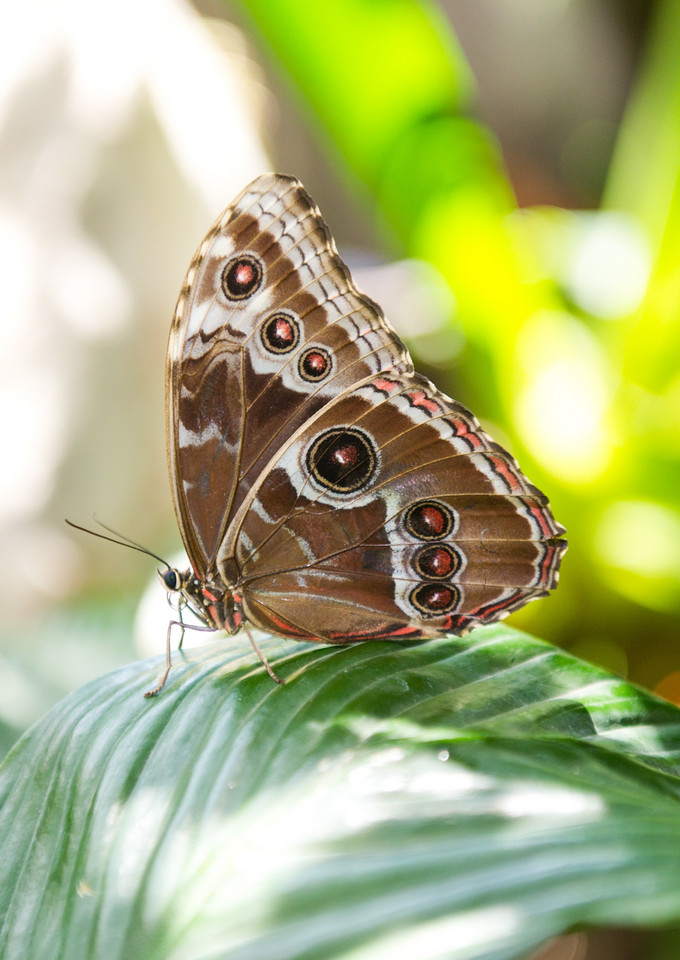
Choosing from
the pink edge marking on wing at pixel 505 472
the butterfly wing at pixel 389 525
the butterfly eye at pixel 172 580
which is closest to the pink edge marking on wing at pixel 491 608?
the butterfly wing at pixel 389 525

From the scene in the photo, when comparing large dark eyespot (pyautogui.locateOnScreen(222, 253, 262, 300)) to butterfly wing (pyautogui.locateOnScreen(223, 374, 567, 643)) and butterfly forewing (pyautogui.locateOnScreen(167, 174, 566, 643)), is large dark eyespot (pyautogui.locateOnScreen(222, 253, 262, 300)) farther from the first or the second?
butterfly wing (pyautogui.locateOnScreen(223, 374, 567, 643))

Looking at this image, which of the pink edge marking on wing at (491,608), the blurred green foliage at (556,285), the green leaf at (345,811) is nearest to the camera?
the green leaf at (345,811)

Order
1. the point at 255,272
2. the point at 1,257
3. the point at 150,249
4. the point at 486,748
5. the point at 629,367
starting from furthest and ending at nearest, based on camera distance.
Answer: the point at 150,249 → the point at 1,257 → the point at 629,367 → the point at 255,272 → the point at 486,748

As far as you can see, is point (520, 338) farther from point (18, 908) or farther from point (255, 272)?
point (18, 908)

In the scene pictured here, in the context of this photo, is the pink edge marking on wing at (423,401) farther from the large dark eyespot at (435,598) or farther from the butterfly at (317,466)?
the large dark eyespot at (435,598)

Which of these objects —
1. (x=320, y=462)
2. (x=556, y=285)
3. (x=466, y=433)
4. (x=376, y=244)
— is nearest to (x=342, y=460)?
(x=320, y=462)

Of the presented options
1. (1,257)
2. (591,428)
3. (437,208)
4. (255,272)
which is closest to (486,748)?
(255,272)
